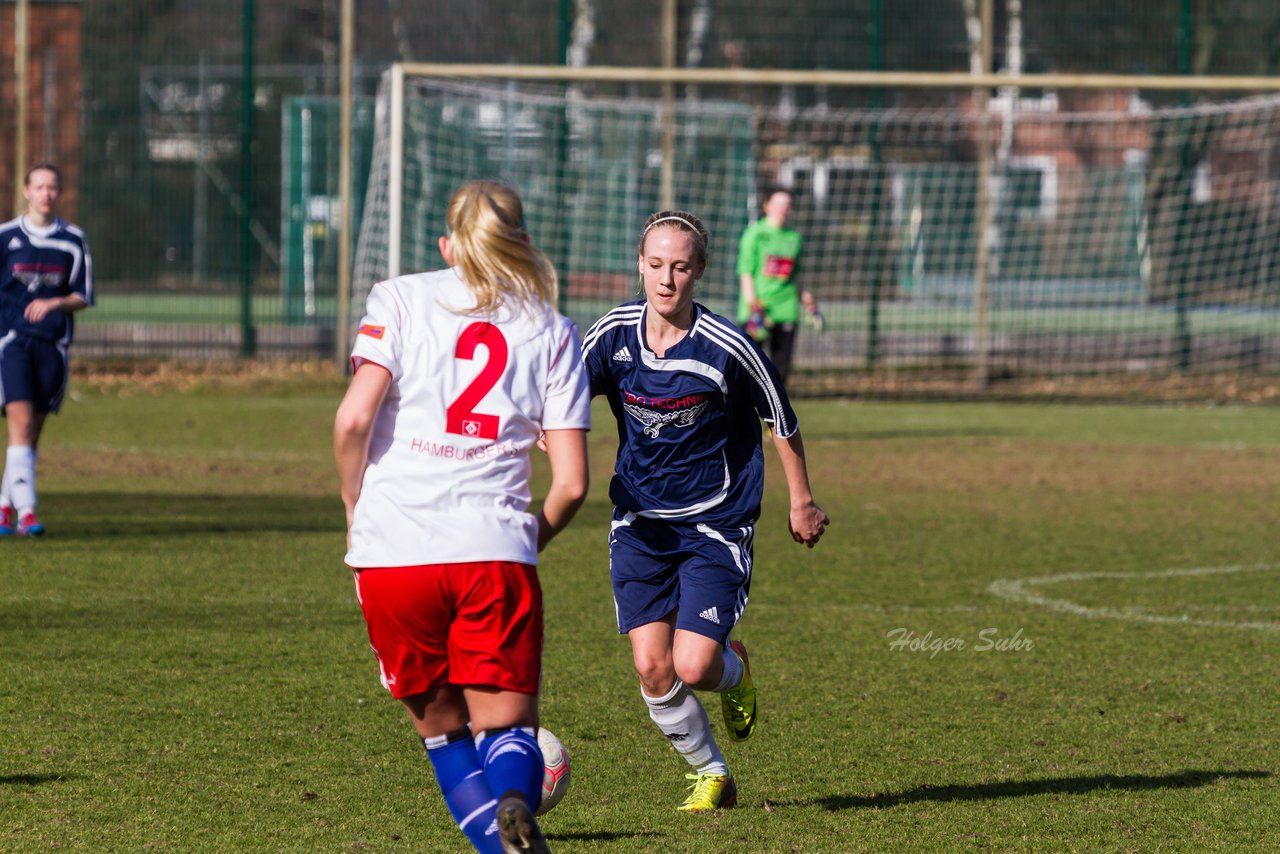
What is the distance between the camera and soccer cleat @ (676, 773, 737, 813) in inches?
201

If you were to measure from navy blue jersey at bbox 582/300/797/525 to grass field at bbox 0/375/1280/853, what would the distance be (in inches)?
34.7

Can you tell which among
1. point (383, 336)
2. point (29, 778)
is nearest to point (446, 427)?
point (383, 336)

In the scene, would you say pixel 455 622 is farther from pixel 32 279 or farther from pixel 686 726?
pixel 32 279

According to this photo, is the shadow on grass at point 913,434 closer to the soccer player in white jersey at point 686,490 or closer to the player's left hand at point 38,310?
the player's left hand at point 38,310

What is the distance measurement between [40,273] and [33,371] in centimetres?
56

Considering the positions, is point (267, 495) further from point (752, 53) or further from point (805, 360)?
point (752, 53)

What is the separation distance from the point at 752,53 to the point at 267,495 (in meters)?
12.5

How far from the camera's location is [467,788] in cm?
396

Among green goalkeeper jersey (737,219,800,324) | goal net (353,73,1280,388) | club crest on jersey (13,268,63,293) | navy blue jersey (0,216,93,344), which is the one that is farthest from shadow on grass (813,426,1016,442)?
club crest on jersey (13,268,63,293)

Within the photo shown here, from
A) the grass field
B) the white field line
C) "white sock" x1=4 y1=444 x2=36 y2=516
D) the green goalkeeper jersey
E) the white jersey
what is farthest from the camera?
the green goalkeeper jersey

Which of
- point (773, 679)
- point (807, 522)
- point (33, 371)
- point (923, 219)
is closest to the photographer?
point (807, 522)

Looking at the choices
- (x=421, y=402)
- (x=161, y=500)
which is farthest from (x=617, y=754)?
(x=161, y=500)

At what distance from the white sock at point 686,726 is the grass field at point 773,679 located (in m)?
0.17

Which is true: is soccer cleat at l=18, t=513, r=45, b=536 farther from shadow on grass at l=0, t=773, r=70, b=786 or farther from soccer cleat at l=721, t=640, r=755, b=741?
soccer cleat at l=721, t=640, r=755, b=741
